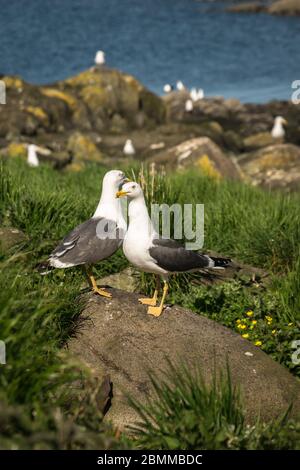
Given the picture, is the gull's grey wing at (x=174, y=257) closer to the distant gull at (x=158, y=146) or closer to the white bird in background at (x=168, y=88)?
the distant gull at (x=158, y=146)

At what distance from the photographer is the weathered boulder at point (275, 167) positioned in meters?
18.2

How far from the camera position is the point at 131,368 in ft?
23.6

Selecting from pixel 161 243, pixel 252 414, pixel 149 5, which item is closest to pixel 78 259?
pixel 161 243

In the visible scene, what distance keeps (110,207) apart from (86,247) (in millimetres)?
501

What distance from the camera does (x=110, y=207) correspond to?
796cm

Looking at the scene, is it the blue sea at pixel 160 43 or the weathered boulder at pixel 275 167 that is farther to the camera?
the blue sea at pixel 160 43

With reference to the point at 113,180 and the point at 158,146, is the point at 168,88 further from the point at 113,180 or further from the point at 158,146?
the point at 113,180

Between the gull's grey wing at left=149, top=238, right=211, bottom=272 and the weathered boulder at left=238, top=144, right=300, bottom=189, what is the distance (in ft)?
33.2

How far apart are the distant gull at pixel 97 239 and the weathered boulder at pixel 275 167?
→ 405 inches

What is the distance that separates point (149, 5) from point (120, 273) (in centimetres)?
7071

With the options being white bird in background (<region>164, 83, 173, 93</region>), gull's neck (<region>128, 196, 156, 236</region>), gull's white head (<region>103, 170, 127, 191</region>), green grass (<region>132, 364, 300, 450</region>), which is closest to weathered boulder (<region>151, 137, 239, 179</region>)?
gull's white head (<region>103, 170, 127, 191</region>)

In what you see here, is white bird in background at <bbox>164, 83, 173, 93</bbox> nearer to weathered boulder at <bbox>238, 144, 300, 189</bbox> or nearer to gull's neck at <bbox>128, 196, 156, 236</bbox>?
weathered boulder at <bbox>238, 144, 300, 189</bbox>

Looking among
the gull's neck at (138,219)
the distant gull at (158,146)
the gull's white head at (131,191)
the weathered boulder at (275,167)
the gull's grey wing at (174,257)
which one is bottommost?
Answer: the weathered boulder at (275,167)

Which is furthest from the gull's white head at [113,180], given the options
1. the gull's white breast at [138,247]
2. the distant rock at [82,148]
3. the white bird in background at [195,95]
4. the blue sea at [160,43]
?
the blue sea at [160,43]
